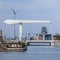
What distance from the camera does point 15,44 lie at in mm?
131375

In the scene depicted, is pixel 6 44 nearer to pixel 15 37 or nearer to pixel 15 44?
pixel 15 44

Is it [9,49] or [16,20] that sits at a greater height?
[16,20]

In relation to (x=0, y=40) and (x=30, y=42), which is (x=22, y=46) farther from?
(x=30, y=42)

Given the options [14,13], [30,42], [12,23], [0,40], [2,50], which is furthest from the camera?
[30,42]

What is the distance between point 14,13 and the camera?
171m

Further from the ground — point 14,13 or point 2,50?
point 14,13

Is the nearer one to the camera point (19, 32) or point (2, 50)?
point (2, 50)

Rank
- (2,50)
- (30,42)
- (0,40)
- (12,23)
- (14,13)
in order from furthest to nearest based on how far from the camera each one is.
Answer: (30,42), (14,13), (12,23), (0,40), (2,50)

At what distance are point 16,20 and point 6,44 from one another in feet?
69.6

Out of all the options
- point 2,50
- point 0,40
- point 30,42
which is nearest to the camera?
point 2,50

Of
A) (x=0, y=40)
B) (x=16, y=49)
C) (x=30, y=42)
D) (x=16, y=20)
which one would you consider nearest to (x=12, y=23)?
(x=16, y=20)

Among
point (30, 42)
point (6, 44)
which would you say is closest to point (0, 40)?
point (6, 44)

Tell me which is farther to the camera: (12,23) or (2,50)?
(12,23)

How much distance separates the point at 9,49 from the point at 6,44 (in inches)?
213
